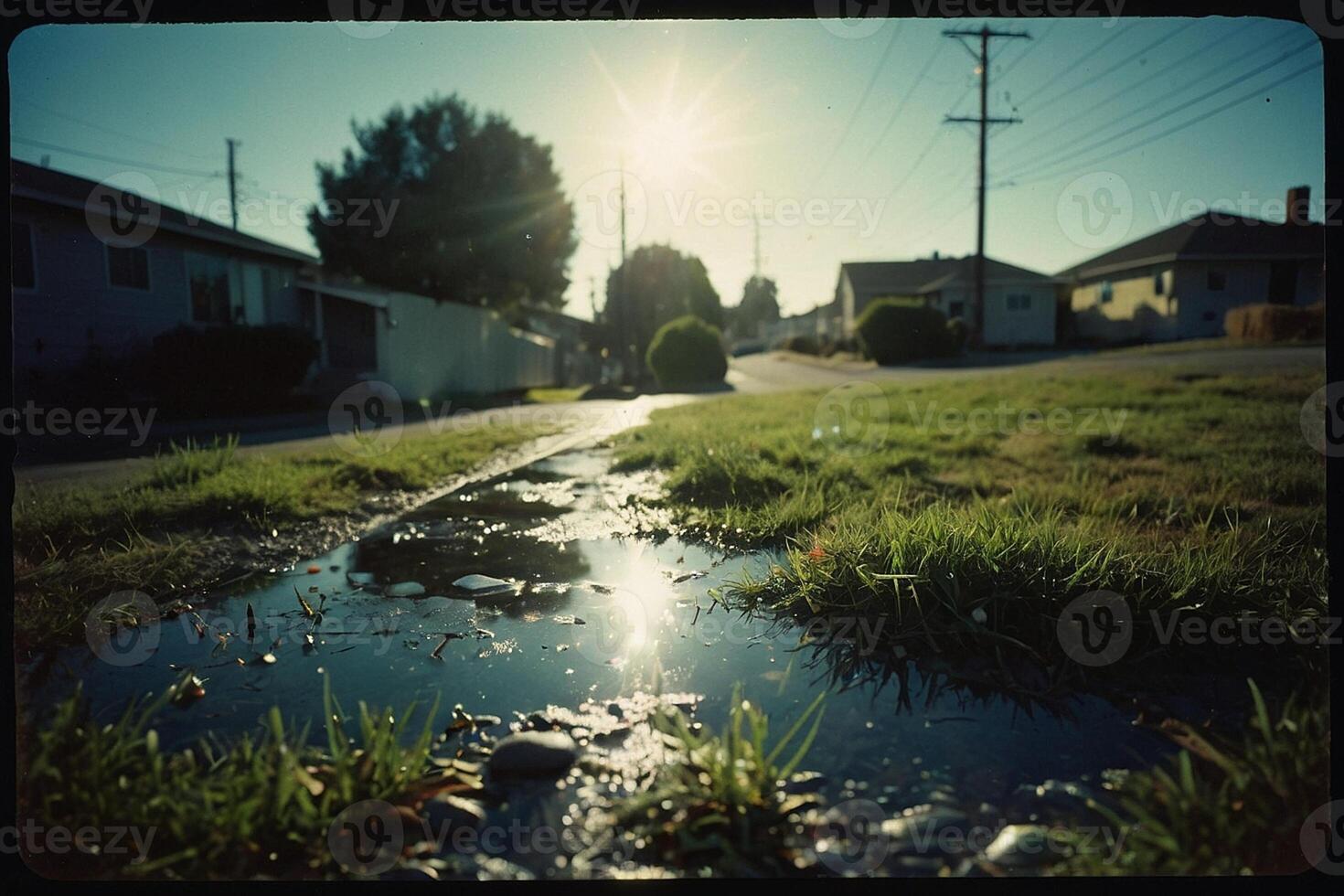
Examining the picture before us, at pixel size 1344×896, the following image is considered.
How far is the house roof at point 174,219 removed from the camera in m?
10.3

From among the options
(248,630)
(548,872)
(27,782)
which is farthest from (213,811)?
(248,630)

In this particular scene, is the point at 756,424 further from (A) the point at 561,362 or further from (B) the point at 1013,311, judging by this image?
(A) the point at 561,362

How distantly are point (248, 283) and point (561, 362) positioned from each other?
19082mm

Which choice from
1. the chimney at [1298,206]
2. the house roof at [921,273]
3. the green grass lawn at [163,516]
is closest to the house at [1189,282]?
the house roof at [921,273]

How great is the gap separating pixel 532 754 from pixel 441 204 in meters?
21.5

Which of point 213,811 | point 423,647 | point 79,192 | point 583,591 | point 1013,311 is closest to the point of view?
point 213,811

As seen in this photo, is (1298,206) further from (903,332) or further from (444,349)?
(903,332)

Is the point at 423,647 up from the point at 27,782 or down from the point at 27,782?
down

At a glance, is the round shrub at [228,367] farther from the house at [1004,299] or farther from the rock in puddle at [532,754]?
the house at [1004,299]

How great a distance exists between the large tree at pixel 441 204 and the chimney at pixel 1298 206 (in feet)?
65.0

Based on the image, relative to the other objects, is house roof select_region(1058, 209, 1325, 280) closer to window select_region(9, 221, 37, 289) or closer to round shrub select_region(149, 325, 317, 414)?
round shrub select_region(149, 325, 317, 414)

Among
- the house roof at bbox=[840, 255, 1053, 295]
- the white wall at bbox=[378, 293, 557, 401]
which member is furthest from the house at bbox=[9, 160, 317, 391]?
the house roof at bbox=[840, 255, 1053, 295]

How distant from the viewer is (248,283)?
1727 centimetres

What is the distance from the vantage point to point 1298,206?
1.68m
